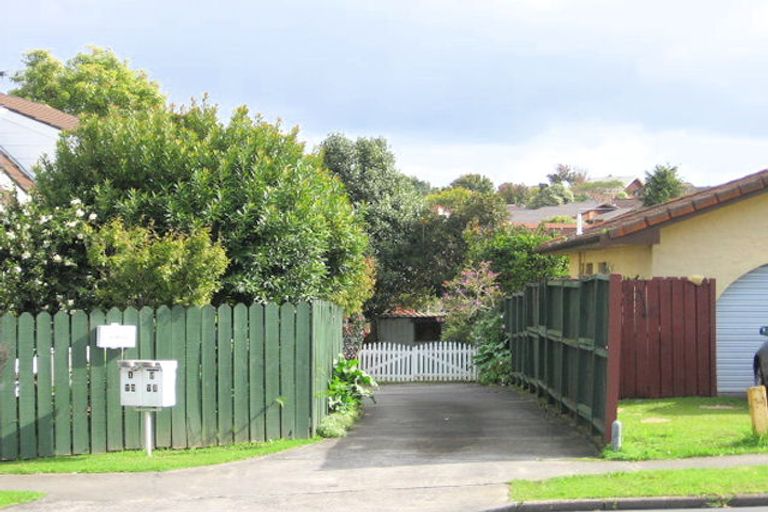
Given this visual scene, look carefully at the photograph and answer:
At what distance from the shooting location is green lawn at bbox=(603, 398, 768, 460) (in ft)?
34.4

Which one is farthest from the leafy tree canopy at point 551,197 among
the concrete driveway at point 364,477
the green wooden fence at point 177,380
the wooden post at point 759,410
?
the wooden post at point 759,410

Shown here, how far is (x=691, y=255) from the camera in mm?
16453

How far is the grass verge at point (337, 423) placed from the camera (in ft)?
42.1

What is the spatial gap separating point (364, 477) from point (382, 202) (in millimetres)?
27302

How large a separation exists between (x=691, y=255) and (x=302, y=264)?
663 centimetres

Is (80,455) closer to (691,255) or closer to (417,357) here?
(691,255)

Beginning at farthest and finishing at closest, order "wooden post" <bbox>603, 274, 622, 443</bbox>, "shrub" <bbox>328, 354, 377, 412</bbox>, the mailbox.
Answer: "shrub" <bbox>328, 354, 377, 412</bbox> < the mailbox < "wooden post" <bbox>603, 274, 622, 443</bbox>

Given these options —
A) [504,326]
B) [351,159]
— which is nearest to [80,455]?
[504,326]

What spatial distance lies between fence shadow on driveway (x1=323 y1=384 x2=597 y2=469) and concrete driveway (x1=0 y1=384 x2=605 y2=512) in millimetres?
13

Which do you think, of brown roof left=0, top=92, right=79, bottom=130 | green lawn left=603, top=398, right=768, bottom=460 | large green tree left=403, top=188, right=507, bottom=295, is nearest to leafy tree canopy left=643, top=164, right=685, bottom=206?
large green tree left=403, top=188, right=507, bottom=295

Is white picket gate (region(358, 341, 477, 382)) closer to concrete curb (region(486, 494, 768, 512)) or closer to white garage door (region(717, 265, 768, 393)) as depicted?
white garage door (region(717, 265, 768, 393))

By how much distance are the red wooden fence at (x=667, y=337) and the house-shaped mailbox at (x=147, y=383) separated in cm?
753

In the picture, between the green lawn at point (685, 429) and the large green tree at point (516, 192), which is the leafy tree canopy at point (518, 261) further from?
the large green tree at point (516, 192)

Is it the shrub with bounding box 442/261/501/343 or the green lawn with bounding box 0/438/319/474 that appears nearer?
the green lawn with bounding box 0/438/319/474
